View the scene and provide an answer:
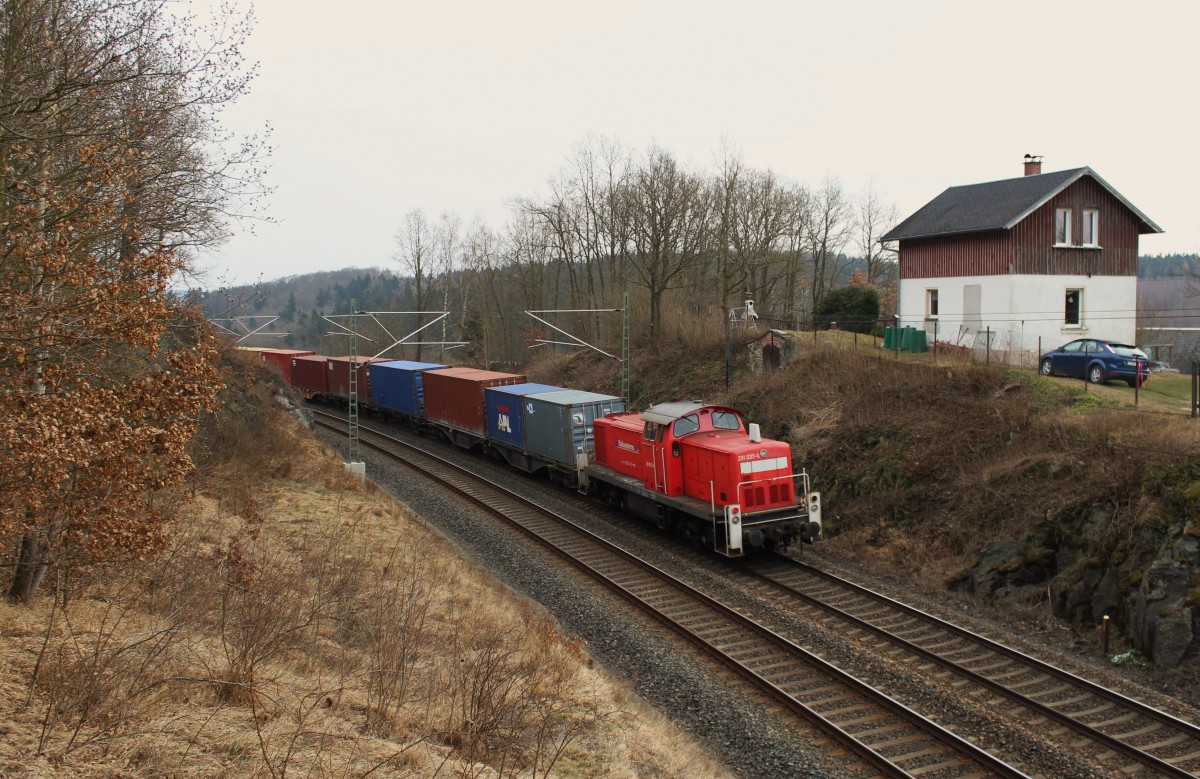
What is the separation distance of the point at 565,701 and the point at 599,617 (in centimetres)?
388

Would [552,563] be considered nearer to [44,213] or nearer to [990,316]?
[44,213]

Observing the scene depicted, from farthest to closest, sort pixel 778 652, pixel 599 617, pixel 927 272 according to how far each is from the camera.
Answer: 1. pixel 927 272
2. pixel 599 617
3. pixel 778 652

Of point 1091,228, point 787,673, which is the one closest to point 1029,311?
point 1091,228

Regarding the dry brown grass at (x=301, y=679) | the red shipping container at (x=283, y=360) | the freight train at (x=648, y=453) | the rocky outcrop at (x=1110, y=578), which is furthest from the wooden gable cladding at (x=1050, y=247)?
the red shipping container at (x=283, y=360)

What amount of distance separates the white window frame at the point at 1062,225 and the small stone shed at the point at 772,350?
8.80 m

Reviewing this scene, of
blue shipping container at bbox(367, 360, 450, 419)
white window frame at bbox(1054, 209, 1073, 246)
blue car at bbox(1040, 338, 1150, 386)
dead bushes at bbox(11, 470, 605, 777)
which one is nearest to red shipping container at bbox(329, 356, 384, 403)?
blue shipping container at bbox(367, 360, 450, 419)

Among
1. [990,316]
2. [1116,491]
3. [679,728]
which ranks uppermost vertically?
[990,316]

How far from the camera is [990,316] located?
85.3ft

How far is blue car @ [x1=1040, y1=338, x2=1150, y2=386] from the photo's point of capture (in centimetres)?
2072

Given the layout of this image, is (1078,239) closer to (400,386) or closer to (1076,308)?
(1076,308)

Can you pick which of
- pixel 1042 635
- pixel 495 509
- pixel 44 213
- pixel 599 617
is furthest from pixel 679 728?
pixel 495 509

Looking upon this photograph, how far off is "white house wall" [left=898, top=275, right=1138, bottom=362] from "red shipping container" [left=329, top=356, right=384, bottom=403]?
979 inches

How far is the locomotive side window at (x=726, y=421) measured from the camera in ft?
60.2

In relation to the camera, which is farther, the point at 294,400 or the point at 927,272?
the point at 294,400
